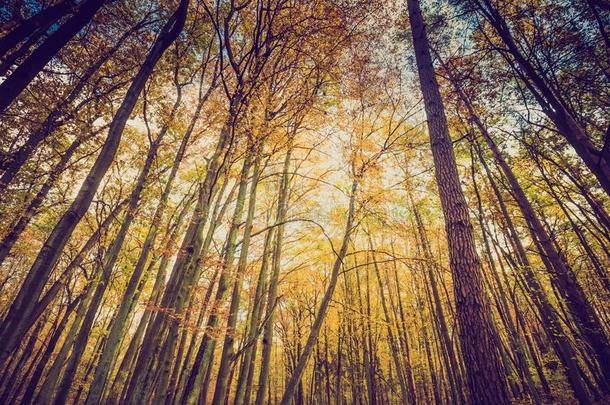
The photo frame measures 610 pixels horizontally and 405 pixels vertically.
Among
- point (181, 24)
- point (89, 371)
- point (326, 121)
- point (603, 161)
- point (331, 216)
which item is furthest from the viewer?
point (89, 371)

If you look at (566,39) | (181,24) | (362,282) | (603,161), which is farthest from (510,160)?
(362,282)

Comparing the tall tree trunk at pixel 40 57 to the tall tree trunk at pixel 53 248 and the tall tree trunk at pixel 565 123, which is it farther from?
the tall tree trunk at pixel 565 123

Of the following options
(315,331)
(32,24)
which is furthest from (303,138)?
(32,24)

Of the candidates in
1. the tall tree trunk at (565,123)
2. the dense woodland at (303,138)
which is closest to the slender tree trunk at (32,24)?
the dense woodland at (303,138)

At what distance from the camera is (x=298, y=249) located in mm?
12242

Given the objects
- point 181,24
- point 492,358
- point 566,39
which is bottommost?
point 492,358

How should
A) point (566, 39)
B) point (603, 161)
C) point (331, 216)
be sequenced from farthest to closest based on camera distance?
point (331, 216)
point (566, 39)
point (603, 161)

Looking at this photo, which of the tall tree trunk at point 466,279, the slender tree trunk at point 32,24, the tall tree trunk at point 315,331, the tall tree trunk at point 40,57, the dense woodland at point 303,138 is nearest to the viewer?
the tall tree trunk at point 40,57

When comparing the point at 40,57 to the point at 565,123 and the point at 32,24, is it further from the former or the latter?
the point at 565,123

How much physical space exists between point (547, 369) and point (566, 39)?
11.0 metres

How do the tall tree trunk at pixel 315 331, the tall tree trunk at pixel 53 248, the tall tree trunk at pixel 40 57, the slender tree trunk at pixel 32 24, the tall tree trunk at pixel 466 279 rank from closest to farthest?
the tall tree trunk at pixel 53 248 < the tall tree trunk at pixel 40 57 < the slender tree trunk at pixel 32 24 < the tall tree trunk at pixel 466 279 < the tall tree trunk at pixel 315 331

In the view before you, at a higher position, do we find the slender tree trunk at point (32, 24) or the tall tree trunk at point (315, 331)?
the slender tree trunk at point (32, 24)

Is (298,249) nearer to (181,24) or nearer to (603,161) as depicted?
(603,161)

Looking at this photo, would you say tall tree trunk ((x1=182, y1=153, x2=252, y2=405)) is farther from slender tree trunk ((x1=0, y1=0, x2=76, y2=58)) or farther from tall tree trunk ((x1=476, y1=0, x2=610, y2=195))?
tall tree trunk ((x1=476, y1=0, x2=610, y2=195))
